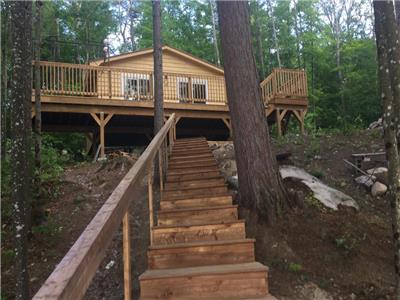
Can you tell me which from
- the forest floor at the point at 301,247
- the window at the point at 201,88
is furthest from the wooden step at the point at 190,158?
the window at the point at 201,88

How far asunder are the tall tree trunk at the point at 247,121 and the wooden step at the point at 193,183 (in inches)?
36.0

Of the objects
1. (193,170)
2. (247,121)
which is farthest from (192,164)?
(247,121)

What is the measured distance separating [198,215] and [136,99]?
9.10 meters

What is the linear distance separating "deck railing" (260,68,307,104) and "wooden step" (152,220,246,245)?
1052 cm

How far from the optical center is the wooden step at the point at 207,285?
324 centimetres

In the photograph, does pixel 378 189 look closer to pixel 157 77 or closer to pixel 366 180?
pixel 366 180

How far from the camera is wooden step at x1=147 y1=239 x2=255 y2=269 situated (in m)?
3.73

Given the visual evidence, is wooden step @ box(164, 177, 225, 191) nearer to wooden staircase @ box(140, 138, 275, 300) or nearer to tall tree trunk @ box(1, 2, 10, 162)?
wooden staircase @ box(140, 138, 275, 300)

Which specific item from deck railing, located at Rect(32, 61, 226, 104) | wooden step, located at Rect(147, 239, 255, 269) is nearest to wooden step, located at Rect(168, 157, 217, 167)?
wooden step, located at Rect(147, 239, 255, 269)

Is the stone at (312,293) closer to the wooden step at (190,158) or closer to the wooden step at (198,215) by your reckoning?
the wooden step at (198,215)

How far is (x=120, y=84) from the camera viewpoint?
14.0 m

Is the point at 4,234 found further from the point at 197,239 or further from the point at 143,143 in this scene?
the point at 143,143

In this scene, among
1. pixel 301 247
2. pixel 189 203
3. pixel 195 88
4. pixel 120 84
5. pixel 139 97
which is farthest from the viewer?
pixel 195 88

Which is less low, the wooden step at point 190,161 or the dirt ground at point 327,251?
the wooden step at point 190,161
